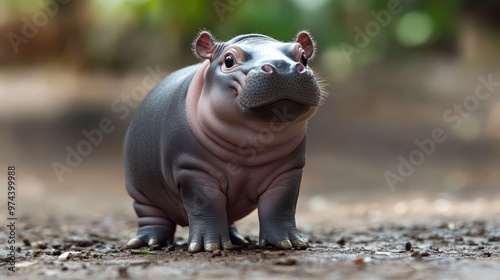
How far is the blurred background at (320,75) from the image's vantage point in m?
17.6

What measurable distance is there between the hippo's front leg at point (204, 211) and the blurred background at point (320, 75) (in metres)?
9.97

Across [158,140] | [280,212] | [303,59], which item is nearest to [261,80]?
[303,59]

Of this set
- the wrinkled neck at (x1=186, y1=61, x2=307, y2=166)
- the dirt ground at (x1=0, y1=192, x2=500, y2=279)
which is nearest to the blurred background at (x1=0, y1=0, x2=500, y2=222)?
the dirt ground at (x1=0, y1=192, x2=500, y2=279)

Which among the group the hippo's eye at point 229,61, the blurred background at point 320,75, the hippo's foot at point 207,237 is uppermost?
the blurred background at point 320,75

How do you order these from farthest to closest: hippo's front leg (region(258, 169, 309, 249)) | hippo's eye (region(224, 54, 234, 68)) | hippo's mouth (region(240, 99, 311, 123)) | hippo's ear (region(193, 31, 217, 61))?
hippo's ear (region(193, 31, 217, 61)) < hippo's front leg (region(258, 169, 309, 249)) < hippo's eye (region(224, 54, 234, 68)) < hippo's mouth (region(240, 99, 311, 123))

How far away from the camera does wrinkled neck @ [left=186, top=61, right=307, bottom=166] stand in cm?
569

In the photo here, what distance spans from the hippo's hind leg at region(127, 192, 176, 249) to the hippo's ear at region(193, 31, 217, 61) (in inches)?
60.1

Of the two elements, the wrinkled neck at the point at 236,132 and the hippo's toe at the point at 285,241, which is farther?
the hippo's toe at the point at 285,241

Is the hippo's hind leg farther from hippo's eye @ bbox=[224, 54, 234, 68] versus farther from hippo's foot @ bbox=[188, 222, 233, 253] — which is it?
hippo's eye @ bbox=[224, 54, 234, 68]

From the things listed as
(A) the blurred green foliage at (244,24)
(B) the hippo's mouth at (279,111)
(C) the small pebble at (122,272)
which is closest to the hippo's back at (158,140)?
(B) the hippo's mouth at (279,111)

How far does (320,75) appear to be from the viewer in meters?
20.8

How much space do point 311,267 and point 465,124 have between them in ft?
49.1

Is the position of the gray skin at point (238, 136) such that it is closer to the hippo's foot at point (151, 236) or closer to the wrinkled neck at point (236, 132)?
the wrinkled neck at point (236, 132)

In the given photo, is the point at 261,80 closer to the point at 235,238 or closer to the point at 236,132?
the point at 236,132
